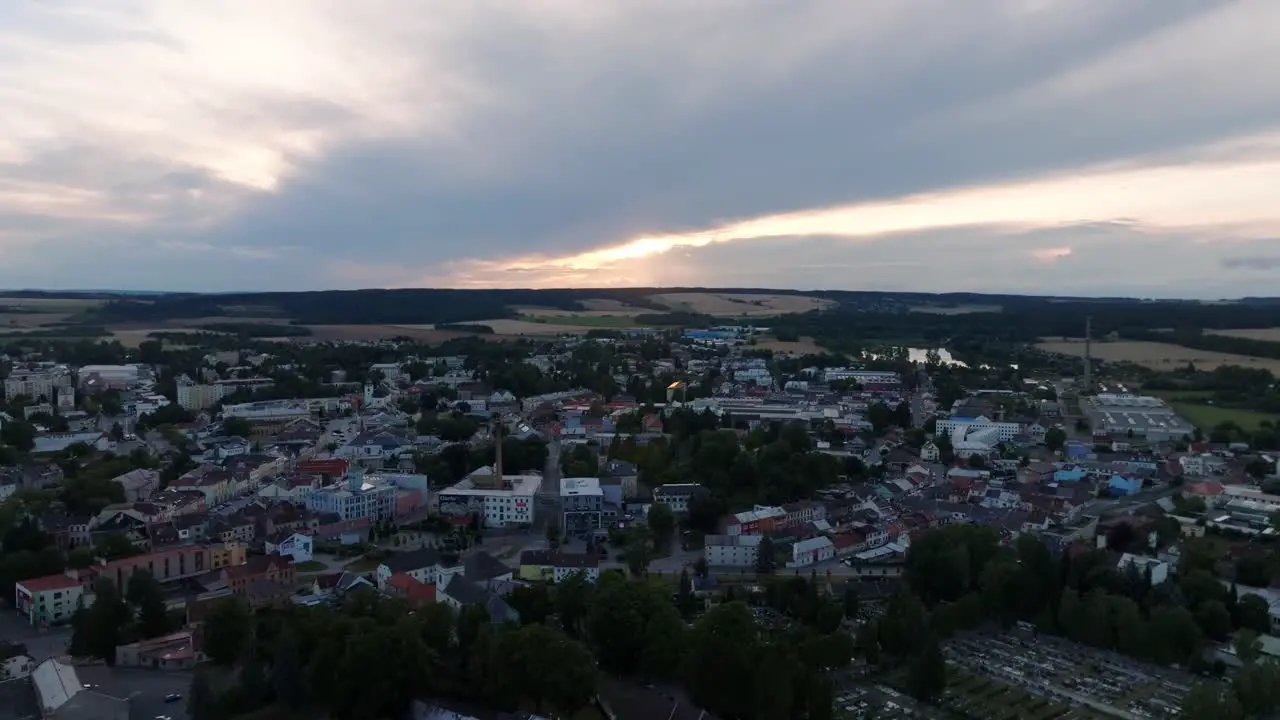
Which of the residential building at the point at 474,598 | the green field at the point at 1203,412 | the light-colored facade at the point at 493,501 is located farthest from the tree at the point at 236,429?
the green field at the point at 1203,412

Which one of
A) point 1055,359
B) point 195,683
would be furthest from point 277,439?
point 1055,359

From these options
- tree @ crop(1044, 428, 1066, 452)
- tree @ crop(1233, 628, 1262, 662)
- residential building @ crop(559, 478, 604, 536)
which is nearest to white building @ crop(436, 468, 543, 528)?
residential building @ crop(559, 478, 604, 536)

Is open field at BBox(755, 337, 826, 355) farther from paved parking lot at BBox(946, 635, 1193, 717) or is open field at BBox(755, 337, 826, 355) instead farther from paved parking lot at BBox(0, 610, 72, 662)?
paved parking lot at BBox(0, 610, 72, 662)

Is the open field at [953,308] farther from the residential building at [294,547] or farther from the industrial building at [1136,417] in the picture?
the residential building at [294,547]

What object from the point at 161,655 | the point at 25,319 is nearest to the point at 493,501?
the point at 161,655

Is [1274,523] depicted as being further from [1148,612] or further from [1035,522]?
[1148,612]

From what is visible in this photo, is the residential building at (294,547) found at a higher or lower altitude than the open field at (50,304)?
lower
